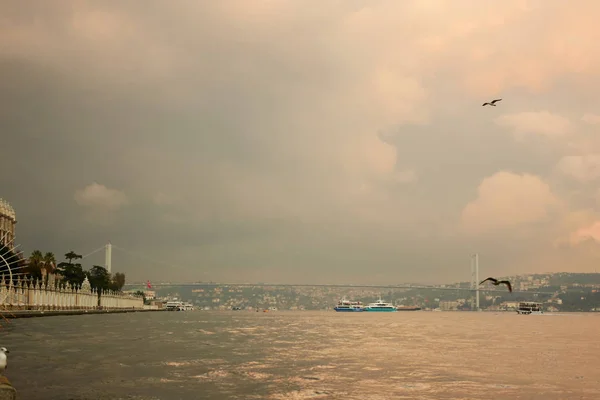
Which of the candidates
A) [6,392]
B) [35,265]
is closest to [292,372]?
[6,392]

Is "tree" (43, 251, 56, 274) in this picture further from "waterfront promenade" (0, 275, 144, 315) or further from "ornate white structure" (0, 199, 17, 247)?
"ornate white structure" (0, 199, 17, 247)

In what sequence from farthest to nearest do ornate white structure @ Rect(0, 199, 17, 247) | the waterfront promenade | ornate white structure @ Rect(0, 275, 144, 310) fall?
ornate white structure @ Rect(0, 199, 17, 247), ornate white structure @ Rect(0, 275, 144, 310), the waterfront promenade

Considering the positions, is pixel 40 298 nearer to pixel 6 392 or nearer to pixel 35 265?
pixel 35 265

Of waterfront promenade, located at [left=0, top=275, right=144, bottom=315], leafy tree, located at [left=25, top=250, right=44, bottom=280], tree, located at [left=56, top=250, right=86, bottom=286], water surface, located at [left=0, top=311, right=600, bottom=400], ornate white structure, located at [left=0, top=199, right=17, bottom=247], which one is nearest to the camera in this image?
water surface, located at [left=0, top=311, right=600, bottom=400]

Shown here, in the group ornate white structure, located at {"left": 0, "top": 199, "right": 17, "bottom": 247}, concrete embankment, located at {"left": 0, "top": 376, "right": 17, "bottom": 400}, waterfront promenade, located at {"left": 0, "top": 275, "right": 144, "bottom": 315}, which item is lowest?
waterfront promenade, located at {"left": 0, "top": 275, "right": 144, "bottom": 315}

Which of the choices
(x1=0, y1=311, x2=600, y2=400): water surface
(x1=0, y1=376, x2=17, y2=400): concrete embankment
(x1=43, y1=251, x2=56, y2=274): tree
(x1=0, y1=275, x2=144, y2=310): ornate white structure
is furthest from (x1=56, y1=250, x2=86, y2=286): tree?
(x1=0, y1=376, x2=17, y2=400): concrete embankment

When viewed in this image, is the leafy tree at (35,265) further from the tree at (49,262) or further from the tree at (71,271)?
the tree at (71,271)
